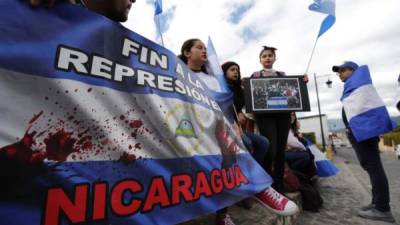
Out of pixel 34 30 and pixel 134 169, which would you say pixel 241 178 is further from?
pixel 34 30

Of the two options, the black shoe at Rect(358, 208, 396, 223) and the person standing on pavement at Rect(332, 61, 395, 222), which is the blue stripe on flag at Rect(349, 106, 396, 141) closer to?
the person standing on pavement at Rect(332, 61, 395, 222)

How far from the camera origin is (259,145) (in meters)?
2.75

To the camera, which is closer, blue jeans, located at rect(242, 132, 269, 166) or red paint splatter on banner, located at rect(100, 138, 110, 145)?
red paint splatter on banner, located at rect(100, 138, 110, 145)

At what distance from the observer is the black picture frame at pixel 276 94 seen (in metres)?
2.81

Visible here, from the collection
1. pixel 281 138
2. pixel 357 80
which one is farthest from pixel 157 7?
pixel 357 80

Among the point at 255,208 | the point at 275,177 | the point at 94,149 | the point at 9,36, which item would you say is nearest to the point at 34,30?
the point at 9,36

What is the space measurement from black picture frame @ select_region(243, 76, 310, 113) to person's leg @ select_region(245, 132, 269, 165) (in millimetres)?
285

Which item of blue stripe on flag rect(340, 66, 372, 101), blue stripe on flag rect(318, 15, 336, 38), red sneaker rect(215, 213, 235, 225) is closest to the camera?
red sneaker rect(215, 213, 235, 225)

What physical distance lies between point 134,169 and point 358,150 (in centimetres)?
281

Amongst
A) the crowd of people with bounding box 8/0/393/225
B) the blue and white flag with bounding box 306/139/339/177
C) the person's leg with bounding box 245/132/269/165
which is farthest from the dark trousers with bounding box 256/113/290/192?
the blue and white flag with bounding box 306/139/339/177

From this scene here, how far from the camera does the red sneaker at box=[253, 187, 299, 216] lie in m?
2.17

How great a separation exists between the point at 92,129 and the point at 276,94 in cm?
214

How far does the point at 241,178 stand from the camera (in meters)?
2.13

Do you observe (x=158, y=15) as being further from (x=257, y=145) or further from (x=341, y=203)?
(x=341, y=203)
